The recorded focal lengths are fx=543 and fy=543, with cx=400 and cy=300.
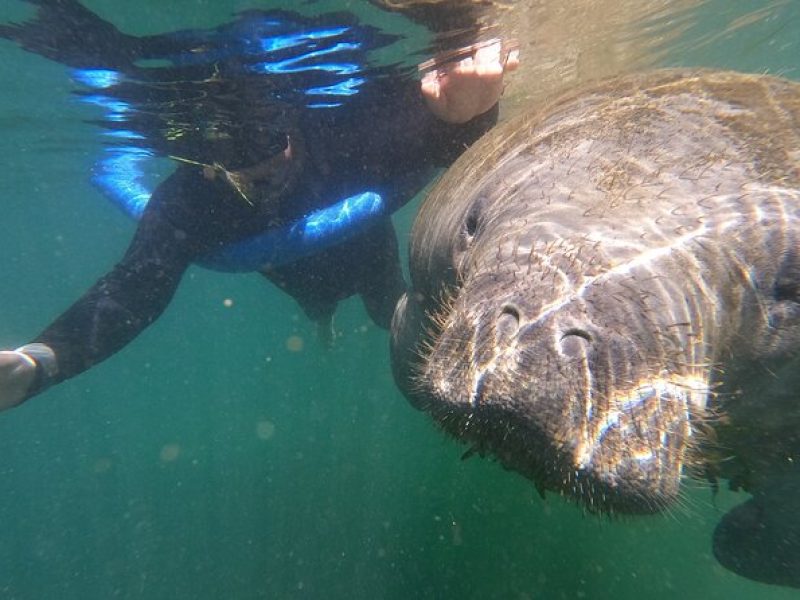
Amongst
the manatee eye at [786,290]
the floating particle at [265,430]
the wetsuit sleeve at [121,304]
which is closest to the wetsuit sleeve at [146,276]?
the wetsuit sleeve at [121,304]

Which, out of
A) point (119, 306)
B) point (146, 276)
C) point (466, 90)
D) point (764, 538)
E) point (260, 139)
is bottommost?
point (764, 538)

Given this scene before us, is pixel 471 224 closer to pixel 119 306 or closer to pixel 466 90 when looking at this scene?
pixel 466 90

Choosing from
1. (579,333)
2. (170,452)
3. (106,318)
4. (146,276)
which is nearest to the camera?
(579,333)

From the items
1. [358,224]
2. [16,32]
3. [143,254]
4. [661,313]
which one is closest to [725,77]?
[661,313]

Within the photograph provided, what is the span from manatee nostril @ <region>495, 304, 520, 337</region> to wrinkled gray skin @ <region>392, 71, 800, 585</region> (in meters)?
0.01

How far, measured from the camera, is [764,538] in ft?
13.3

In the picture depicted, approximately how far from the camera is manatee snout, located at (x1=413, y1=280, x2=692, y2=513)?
1682mm

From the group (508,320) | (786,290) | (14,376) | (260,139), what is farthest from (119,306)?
(786,290)

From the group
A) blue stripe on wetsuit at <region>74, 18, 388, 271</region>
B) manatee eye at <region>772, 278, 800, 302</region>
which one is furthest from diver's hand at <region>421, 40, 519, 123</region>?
manatee eye at <region>772, 278, 800, 302</region>

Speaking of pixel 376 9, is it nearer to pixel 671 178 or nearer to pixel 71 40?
pixel 71 40

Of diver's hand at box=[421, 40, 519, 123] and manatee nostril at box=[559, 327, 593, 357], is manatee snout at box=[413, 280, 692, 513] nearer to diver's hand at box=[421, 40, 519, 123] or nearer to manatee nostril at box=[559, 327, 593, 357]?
manatee nostril at box=[559, 327, 593, 357]

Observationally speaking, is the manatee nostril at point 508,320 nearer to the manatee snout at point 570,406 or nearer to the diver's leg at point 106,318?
the manatee snout at point 570,406

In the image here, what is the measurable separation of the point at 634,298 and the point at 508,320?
0.49 metres

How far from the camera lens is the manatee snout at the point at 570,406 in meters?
1.68
